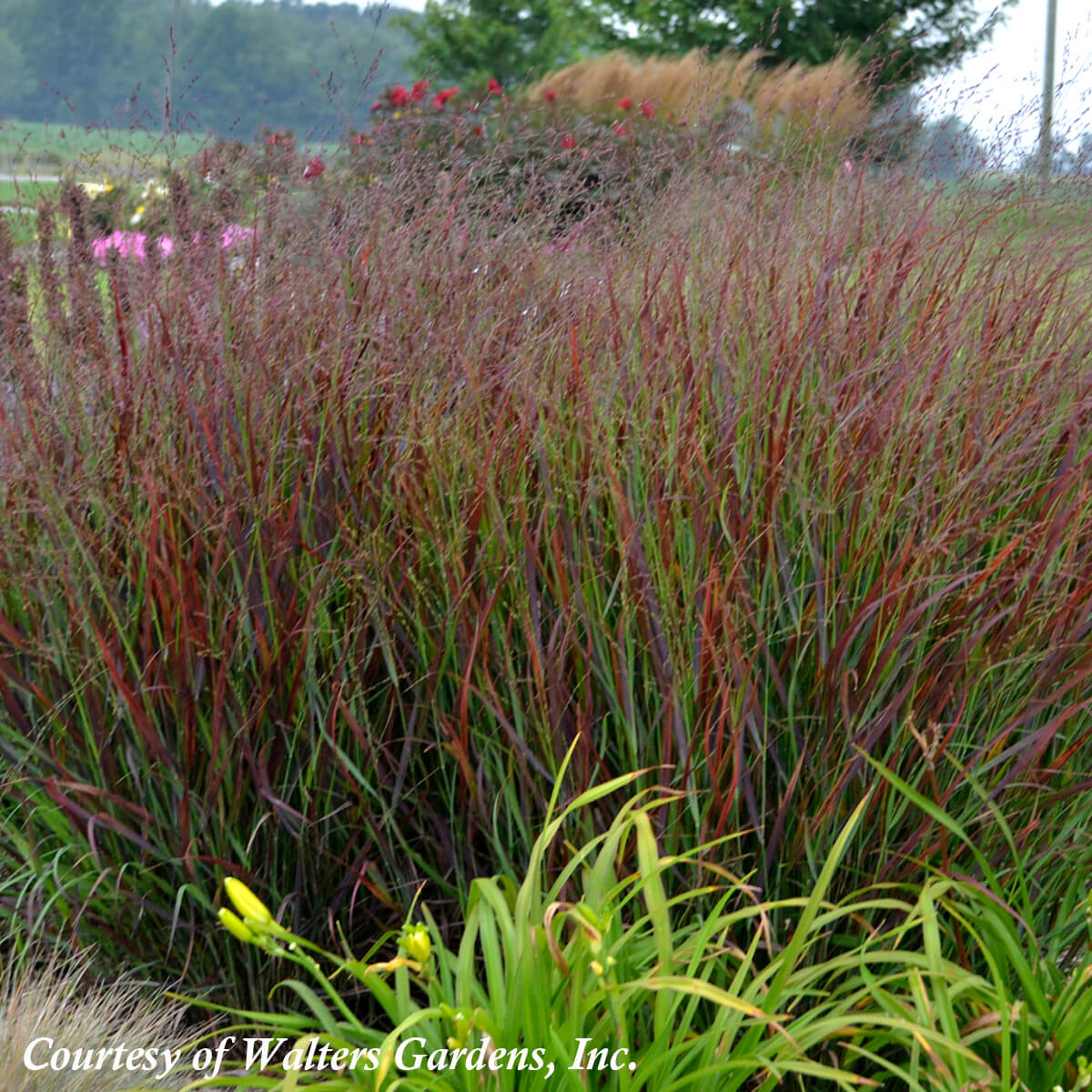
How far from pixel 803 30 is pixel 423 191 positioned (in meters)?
17.2

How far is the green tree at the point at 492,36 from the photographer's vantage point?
18.4 meters

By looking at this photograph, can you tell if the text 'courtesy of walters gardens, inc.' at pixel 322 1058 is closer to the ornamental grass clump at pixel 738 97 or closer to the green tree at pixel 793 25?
the ornamental grass clump at pixel 738 97

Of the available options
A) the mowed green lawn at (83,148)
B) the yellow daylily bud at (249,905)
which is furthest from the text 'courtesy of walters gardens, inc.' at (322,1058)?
the mowed green lawn at (83,148)

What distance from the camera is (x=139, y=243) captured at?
2.77 m

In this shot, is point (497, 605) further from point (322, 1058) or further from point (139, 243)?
point (139, 243)

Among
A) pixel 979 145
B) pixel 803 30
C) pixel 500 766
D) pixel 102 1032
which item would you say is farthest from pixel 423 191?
pixel 803 30

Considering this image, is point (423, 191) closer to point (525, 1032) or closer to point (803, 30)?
point (525, 1032)

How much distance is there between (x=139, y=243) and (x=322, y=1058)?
77.1 inches

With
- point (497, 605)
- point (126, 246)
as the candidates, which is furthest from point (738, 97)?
point (497, 605)

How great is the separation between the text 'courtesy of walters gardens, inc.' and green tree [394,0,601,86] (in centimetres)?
1763

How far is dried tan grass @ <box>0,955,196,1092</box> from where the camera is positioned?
1597 millimetres

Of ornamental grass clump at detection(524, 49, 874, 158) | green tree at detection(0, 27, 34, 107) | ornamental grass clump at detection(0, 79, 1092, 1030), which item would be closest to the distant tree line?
green tree at detection(0, 27, 34, 107)

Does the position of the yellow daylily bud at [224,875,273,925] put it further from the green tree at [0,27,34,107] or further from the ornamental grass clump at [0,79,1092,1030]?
the green tree at [0,27,34,107]

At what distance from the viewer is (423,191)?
10.3ft
